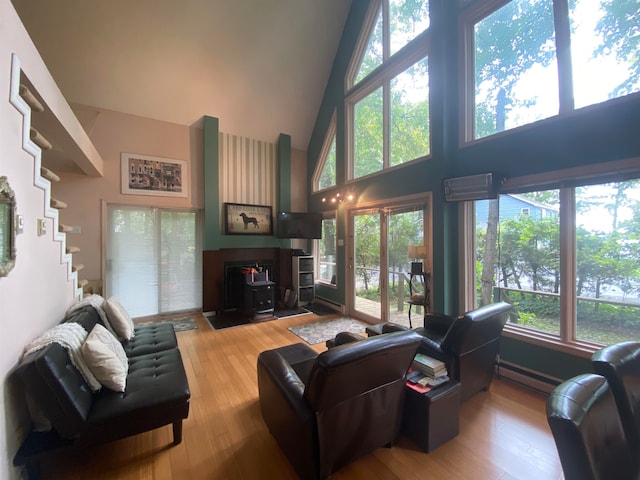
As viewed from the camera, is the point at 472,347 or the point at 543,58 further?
the point at 543,58

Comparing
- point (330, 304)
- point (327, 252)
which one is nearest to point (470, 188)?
point (327, 252)

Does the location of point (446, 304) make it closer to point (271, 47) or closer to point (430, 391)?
point (430, 391)

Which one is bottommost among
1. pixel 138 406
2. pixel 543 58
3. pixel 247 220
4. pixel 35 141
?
pixel 138 406

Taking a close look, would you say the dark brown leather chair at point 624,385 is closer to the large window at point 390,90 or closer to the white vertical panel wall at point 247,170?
the large window at point 390,90

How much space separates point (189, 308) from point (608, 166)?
6190mm

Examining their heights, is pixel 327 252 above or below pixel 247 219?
below

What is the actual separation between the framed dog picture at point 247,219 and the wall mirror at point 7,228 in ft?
12.7

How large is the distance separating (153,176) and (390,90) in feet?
14.5

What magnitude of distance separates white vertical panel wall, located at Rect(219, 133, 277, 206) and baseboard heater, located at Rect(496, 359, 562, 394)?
4.95 metres

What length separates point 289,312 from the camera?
5273mm

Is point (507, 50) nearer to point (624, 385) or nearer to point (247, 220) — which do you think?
point (624, 385)

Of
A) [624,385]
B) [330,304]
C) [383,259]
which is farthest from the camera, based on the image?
[330,304]

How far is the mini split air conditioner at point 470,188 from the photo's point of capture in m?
2.88

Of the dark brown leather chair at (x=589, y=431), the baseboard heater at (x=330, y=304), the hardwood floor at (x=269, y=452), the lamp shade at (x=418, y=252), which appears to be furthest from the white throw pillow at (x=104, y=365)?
the baseboard heater at (x=330, y=304)
